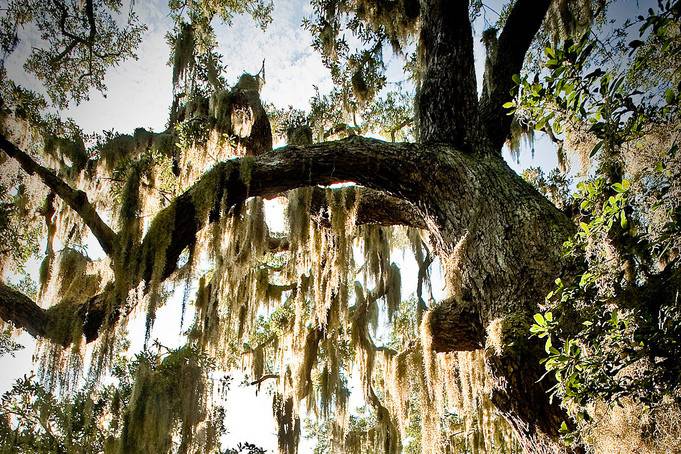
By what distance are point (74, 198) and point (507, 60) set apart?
3.86 meters

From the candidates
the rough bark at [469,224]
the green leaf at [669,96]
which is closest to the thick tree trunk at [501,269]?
the rough bark at [469,224]

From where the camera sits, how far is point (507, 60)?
362cm

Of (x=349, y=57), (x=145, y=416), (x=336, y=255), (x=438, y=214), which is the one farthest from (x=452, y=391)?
(x=349, y=57)

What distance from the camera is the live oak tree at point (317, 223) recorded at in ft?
8.70

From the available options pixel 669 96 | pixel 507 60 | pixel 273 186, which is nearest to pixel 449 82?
pixel 507 60

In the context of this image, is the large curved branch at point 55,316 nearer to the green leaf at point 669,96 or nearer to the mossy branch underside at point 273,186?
the mossy branch underside at point 273,186

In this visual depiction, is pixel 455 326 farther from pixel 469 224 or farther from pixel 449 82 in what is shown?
pixel 449 82

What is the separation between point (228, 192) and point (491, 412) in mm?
3397

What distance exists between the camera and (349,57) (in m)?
6.07

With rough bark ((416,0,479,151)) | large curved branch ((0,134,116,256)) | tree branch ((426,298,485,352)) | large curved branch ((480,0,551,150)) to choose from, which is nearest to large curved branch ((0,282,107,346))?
large curved branch ((0,134,116,256))

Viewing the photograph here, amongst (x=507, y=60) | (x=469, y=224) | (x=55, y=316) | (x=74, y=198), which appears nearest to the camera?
(x=469, y=224)

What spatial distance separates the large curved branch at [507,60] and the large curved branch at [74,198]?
305cm

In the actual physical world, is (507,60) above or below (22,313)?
above

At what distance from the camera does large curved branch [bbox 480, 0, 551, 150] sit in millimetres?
3499
